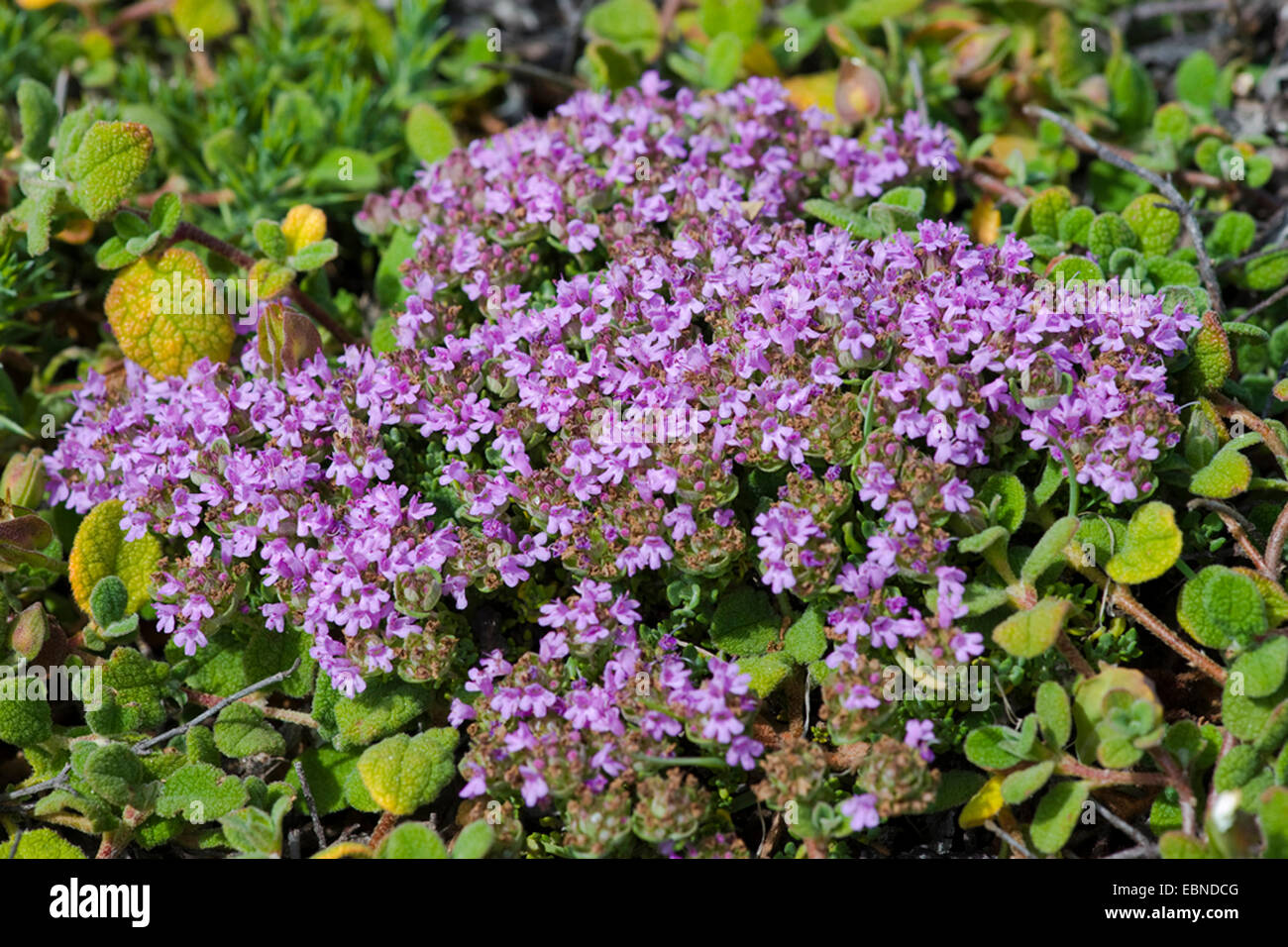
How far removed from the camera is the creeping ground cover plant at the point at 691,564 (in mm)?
2619

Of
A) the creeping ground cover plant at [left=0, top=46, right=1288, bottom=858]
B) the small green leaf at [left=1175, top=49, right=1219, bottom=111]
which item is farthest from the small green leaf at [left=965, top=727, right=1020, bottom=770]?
the small green leaf at [left=1175, top=49, right=1219, bottom=111]

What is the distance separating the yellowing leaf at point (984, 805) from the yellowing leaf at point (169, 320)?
240 cm

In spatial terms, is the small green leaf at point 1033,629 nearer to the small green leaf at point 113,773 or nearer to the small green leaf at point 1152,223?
the small green leaf at point 1152,223

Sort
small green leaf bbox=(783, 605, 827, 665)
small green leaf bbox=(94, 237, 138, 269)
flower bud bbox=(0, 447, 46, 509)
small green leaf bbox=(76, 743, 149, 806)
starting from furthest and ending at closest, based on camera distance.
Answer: small green leaf bbox=(94, 237, 138, 269) < flower bud bbox=(0, 447, 46, 509) < small green leaf bbox=(783, 605, 827, 665) < small green leaf bbox=(76, 743, 149, 806)

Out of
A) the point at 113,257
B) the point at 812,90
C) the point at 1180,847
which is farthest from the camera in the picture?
the point at 812,90

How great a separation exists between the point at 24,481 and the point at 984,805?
8.99 ft

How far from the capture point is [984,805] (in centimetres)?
267

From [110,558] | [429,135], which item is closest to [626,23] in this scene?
[429,135]

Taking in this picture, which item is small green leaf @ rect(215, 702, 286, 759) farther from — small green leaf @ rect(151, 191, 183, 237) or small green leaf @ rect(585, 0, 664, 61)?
small green leaf @ rect(585, 0, 664, 61)

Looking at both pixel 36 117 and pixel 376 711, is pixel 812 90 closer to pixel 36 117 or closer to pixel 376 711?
pixel 36 117

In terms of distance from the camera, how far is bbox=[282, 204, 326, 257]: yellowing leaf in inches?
141

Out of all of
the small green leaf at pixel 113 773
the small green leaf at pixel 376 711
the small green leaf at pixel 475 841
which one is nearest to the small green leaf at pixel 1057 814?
the small green leaf at pixel 475 841

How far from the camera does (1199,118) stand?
14.1ft

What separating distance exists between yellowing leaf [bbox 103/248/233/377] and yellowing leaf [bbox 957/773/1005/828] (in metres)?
2.40
